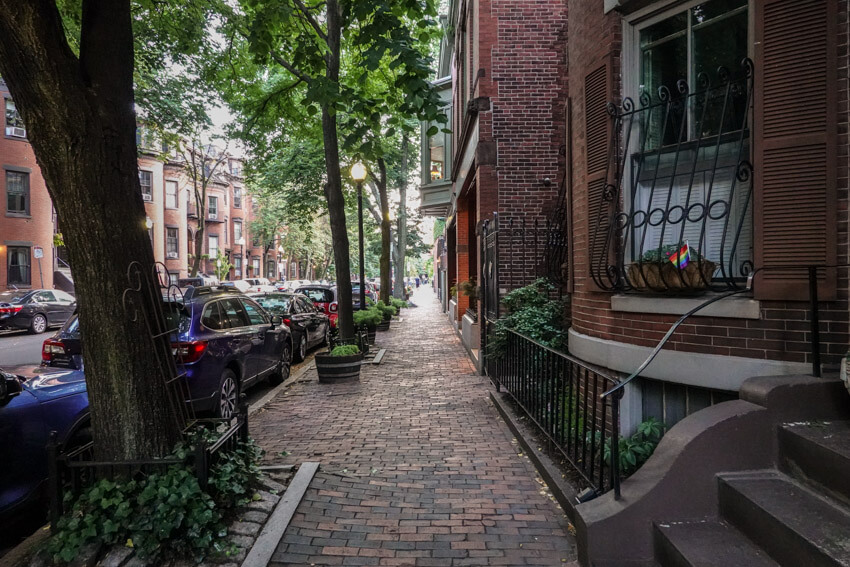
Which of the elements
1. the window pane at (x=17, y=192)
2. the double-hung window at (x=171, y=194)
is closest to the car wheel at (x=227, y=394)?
the window pane at (x=17, y=192)

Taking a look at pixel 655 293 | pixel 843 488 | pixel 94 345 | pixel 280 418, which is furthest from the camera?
pixel 280 418

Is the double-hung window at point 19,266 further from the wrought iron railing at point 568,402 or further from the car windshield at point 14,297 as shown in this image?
the wrought iron railing at point 568,402

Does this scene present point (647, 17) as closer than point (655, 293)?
No

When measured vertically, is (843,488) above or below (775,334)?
below

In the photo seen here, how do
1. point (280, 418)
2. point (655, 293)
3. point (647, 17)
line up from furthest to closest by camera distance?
point (280, 418), point (647, 17), point (655, 293)

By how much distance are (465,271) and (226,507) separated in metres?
13.0

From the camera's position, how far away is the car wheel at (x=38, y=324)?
18.8 m

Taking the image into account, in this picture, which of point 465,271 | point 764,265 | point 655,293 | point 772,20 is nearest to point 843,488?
point 764,265

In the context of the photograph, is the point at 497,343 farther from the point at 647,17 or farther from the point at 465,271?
the point at 465,271

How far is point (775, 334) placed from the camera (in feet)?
11.4

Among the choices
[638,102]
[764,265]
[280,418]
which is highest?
[638,102]

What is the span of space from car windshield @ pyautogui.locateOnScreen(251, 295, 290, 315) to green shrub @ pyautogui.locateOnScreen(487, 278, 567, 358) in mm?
6095

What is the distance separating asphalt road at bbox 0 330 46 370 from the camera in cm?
1243

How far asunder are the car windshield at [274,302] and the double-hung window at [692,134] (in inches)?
366
